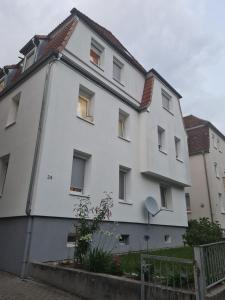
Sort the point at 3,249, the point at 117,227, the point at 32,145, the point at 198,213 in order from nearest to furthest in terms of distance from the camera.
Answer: the point at 3,249 → the point at 32,145 → the point at 117,227 → the point at 198,213

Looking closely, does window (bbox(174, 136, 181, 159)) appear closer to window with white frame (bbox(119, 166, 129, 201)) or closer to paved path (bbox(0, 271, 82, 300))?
window with white frame (bbox(119, 166, 129, 201))

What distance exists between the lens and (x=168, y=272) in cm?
520

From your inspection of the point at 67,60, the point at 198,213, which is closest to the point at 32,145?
the point at 67,60

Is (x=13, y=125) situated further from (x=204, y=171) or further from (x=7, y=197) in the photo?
(x=204, y=171)

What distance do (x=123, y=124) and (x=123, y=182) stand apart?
324 centimetres

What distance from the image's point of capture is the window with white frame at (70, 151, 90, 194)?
402 inches

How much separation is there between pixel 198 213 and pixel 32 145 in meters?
17.8

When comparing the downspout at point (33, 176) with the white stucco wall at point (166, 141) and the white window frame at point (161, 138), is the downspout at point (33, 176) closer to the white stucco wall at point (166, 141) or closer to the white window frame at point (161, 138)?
the white stucco wall at point (166, 141)

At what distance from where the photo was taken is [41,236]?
27.0ft

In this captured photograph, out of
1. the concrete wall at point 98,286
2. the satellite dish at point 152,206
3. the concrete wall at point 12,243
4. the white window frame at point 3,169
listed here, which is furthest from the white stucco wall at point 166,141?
the concrete wall at point 98,286

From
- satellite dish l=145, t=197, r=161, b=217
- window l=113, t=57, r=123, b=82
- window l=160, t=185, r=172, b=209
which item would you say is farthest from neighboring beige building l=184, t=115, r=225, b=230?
window l=113, t=57, r=123, b=82

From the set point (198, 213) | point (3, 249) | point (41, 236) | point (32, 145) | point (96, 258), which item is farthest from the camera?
point (198, 213)

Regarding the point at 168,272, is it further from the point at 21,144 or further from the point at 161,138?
the point at 161,138

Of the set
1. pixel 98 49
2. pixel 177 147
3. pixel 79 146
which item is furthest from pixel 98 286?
pixel 177 147
